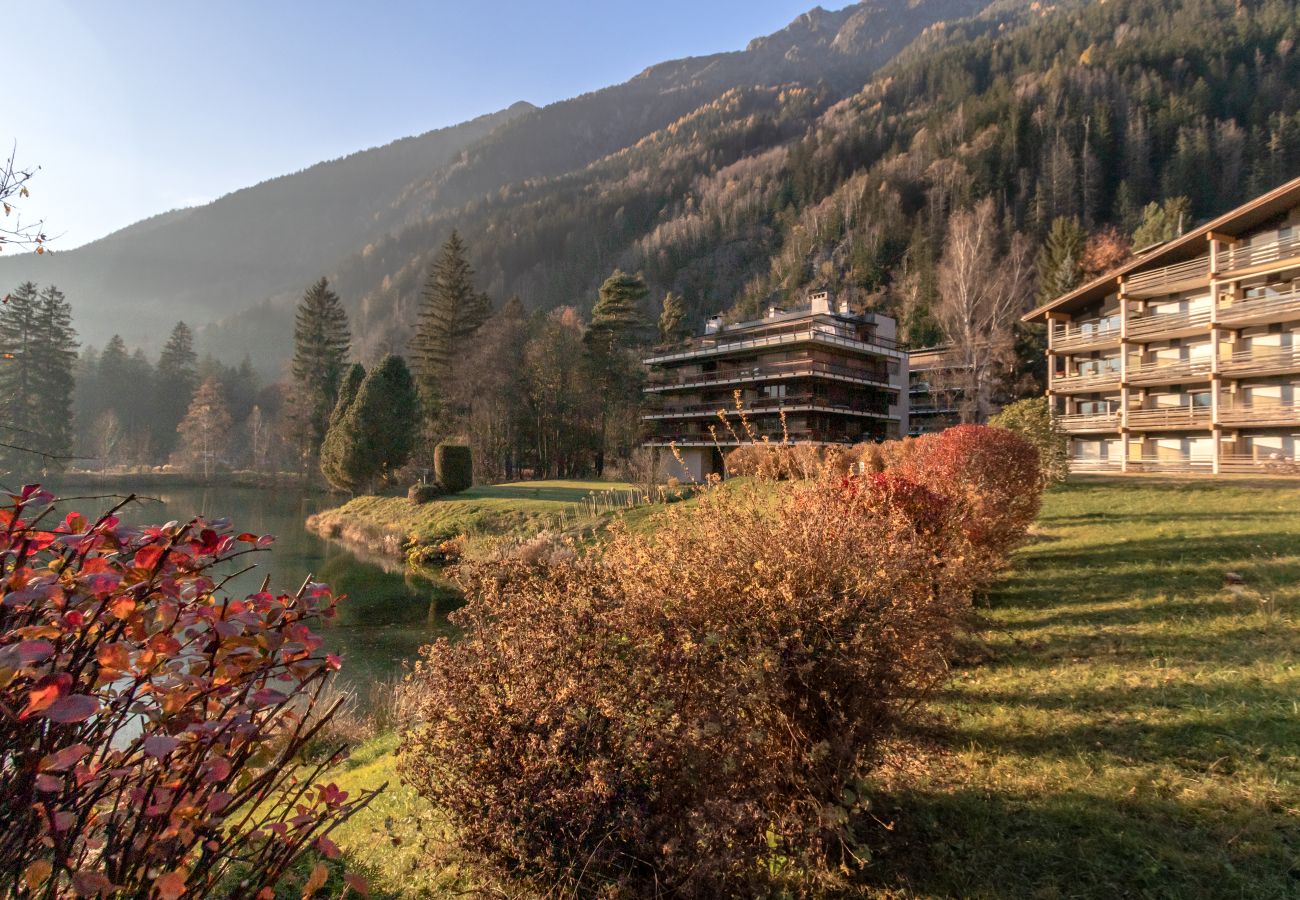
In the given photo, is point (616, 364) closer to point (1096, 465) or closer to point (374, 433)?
point (374, 433)

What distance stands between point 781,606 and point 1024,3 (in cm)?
24922

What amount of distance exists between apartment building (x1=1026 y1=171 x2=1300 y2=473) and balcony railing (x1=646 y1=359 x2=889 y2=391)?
977 centimetres

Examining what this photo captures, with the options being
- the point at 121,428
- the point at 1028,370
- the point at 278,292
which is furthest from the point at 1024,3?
the point at 121,428

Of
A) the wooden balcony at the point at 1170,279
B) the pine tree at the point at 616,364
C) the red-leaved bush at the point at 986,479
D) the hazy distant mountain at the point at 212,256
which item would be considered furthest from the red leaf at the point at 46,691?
the hazy distant mountain at the point at 212,256

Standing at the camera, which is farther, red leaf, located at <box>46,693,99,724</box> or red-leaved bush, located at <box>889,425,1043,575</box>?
red-leaved bush, located at <box>889,425,1043,575</box>

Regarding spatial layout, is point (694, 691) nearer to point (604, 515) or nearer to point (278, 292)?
point (604, 515)

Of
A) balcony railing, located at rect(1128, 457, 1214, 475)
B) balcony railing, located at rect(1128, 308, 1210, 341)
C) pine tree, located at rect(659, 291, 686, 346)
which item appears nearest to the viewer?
balcony railing, located at rect(1128, 457, 1214, 475)

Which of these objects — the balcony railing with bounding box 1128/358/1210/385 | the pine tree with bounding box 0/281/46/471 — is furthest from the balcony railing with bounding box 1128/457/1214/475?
Answer: the pine tree with bounding box 0/281/46/471

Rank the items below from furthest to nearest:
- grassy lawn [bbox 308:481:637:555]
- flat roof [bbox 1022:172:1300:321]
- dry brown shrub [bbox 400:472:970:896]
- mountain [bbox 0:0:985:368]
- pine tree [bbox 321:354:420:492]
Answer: mountain [bbox 0:0:985:368] < pine tree [bbox 321:354:420:492] < flat roof [bbox 1022:172:1300:321] < grassy lawn [bbox 308:481:637:555] < dry brown shrub [bbox 400:472:970:896]

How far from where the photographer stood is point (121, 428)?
58656mm

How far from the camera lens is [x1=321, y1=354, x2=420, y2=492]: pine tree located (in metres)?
33.7

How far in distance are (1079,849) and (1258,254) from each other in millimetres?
32453

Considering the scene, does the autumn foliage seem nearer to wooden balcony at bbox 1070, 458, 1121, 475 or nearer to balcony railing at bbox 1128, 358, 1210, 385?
balcony railing at bbox 1128, 358, 1210, 385

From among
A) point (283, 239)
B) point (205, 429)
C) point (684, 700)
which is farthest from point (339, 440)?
point (283, 239)
